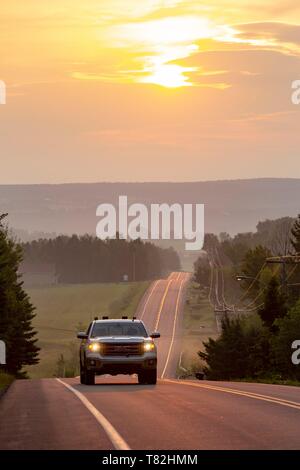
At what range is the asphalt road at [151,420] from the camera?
17.7m

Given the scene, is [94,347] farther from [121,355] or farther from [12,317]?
[12,317]

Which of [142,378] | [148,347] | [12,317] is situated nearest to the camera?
[148,347]

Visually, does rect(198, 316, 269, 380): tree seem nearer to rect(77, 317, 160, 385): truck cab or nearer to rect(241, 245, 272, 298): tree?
rect(241, 245, 272, 298): tree

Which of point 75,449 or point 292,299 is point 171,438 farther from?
point 292,299

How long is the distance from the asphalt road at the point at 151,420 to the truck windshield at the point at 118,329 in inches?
216

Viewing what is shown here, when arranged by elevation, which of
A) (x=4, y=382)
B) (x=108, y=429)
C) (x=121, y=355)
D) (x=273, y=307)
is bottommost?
(x=108, y=429)

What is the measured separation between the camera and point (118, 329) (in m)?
37.9

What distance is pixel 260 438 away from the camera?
18.1 m

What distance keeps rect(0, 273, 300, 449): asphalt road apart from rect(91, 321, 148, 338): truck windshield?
548 cm

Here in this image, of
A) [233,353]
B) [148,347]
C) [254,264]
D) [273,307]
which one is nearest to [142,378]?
[148,347]

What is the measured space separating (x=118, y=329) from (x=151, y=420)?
16.6 m
